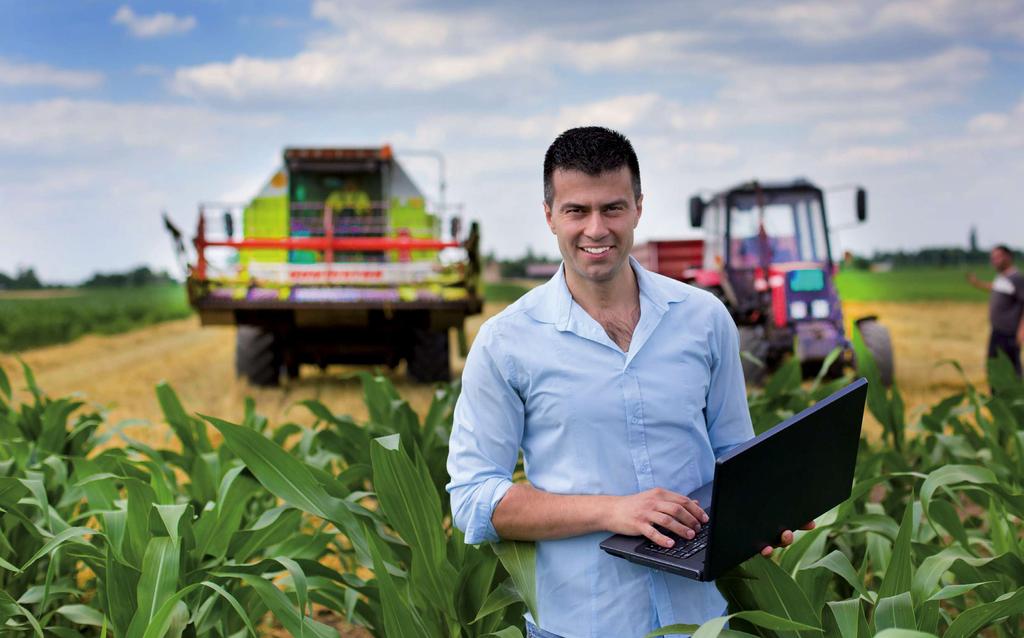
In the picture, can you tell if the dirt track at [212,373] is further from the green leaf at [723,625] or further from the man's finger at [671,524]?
the man's finger at [671,524]

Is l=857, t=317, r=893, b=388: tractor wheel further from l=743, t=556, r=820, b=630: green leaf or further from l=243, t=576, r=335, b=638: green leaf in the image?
l=243, t=576, r=335, b=638: green leaf

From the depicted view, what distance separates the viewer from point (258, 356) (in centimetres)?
1113

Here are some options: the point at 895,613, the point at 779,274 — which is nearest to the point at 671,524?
the point at 895,613

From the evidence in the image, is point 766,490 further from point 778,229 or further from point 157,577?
point 778,229

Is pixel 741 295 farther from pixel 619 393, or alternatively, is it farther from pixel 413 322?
pixel 619 393

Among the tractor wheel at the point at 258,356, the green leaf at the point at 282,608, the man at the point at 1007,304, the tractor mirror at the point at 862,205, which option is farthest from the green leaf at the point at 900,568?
the tractor wheel at the point at 258,356

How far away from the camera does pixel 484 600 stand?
8.05 feet

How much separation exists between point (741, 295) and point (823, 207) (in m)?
1.32

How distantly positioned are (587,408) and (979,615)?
103 centimetres

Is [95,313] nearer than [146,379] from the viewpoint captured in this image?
No

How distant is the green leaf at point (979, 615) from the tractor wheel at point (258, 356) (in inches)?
377

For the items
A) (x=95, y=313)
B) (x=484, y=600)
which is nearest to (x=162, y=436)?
(x=484, y=600)

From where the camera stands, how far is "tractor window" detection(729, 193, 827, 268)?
34.7 ft

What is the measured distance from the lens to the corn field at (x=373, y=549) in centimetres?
229
